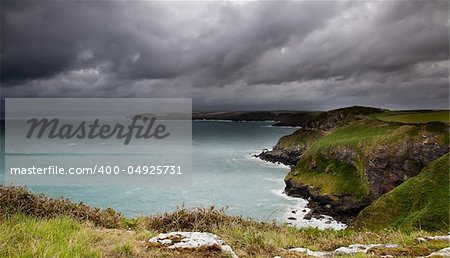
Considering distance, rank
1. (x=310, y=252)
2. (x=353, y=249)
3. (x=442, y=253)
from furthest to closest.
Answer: (x=353, y=249)
(x=310, y=252)
(x=442, y=253)

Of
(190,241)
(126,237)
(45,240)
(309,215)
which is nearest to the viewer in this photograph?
(45,240)

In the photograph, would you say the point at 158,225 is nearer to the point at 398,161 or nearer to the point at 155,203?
the point at 155,203

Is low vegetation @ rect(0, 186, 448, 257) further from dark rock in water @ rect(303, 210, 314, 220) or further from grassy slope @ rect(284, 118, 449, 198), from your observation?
grassy slope @ rect(284, 118, 449, 198)

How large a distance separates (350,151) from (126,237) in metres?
81.2

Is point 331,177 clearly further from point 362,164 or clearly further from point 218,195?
point 218,195

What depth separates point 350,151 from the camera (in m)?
84.0

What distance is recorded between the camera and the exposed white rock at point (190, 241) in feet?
26.1

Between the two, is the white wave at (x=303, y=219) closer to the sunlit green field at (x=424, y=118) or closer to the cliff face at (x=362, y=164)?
the cliff face at (x=362, y=164)

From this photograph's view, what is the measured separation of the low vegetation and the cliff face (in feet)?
193

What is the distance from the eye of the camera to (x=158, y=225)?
12.0m

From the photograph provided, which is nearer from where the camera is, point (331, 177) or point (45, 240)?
point (45, 240)

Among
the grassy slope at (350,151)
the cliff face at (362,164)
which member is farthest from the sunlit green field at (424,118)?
the cliff face at (362,164)

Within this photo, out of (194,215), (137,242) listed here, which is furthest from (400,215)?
(137,242)

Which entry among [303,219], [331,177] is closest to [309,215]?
[303,219]
